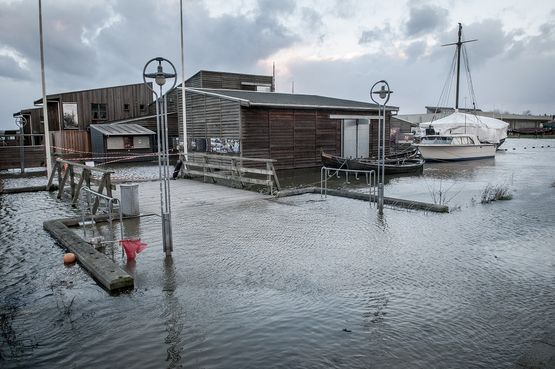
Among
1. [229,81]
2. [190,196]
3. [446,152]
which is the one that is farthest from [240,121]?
[446,152]

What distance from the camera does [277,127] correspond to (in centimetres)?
2659

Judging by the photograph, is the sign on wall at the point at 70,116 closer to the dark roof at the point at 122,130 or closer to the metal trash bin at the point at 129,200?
the dark roof at the point at 122,130

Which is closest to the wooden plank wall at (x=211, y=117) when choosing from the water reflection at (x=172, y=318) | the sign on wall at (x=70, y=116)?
the sign on wall at (x=70, y=116)

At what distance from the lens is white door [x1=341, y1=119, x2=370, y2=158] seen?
3014cm

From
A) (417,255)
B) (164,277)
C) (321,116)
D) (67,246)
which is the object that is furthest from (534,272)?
(321,116)

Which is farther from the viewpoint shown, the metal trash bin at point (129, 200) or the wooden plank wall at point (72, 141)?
the wooden plank wall at point (72, 141)

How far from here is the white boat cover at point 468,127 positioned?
44594mm

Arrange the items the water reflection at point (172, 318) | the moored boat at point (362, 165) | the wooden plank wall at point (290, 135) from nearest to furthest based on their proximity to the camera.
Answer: the water reflection at point (172, 318) < the moored boat at point (362, 165) < the wooden plank wall at point (290, 135)

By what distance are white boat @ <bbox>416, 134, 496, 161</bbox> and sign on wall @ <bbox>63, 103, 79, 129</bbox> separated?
93.2 feet

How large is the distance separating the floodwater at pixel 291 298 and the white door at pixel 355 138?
1936cm

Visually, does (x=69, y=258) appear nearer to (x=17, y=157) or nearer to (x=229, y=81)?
(x=17, y=157)

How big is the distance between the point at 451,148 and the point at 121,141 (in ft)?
84.4

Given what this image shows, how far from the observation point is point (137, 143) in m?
35.8

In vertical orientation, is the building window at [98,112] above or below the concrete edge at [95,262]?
above
